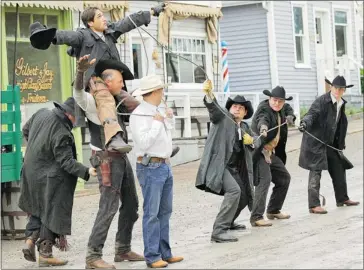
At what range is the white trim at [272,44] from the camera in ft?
94.9

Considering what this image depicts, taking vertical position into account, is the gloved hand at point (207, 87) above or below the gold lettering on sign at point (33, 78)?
below

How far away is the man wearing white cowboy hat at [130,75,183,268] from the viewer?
888 centimetres

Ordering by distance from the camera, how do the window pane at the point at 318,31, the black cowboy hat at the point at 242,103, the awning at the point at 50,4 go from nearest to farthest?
the black cowboy hat at the point at 242,103 → the awning at the point at 50,4 → the window pane at the point at 318,31

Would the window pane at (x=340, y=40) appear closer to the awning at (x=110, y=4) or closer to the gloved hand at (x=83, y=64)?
the awning at (x=110, y=4)

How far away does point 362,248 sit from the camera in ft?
32.3

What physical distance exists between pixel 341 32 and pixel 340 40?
11.2 inches

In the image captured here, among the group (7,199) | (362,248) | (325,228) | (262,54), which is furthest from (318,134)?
(262,54)

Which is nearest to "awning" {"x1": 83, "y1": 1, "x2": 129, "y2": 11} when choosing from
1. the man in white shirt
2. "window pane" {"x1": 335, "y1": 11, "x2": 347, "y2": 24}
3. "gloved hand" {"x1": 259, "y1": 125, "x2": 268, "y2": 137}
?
"gloved hand" {"x1": 259, "y1": 125, "x2": 268, "y2": 137}

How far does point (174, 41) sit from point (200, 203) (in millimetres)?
10553

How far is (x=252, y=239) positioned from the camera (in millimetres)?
10773

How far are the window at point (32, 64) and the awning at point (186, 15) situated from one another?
6357mm

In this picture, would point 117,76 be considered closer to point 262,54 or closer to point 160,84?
point 160,84

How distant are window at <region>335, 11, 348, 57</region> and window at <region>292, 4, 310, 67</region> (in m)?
2.34

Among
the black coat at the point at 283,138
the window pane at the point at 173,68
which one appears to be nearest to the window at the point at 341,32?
the window pane at the point at 173,68
